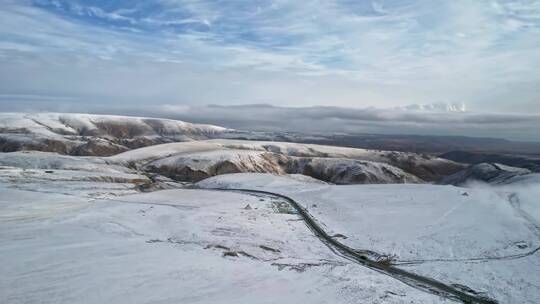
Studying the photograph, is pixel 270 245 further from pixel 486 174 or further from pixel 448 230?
pixel 486 174

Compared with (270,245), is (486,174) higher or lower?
lower

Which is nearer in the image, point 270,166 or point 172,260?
point 172,260

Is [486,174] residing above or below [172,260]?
below

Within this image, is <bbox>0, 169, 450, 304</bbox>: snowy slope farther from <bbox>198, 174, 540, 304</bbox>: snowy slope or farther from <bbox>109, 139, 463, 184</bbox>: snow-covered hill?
<bbox>109, 139, 463, 184</bbox>: snow-covered hill

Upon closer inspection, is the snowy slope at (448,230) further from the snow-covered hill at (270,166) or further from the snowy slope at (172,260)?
the snow-covered hill at (270,166)

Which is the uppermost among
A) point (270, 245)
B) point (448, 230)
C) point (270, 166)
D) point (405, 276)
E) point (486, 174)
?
point (448, 230)

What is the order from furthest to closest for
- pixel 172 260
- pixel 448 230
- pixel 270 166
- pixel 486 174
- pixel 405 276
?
pixel 270 166 < pixel 486 174 < pixel 448 230 < pixel 405 276 < pixel 172 260

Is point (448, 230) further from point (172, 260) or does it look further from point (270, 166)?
point (270, 166)

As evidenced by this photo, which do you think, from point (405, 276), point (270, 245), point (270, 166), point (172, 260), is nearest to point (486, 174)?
point (270, 166)

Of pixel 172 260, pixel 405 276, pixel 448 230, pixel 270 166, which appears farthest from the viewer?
pixel 270 166
